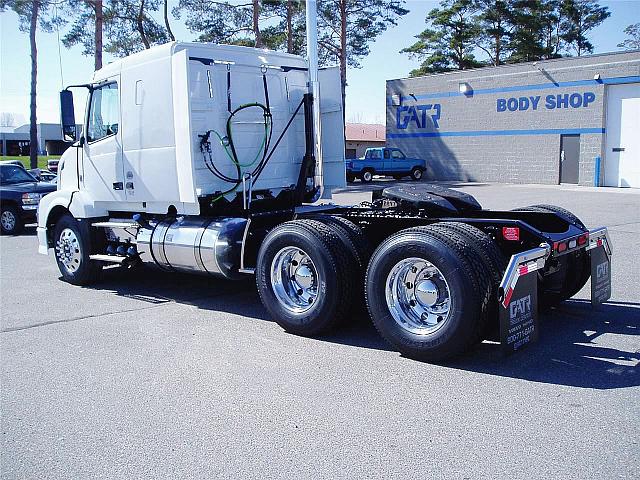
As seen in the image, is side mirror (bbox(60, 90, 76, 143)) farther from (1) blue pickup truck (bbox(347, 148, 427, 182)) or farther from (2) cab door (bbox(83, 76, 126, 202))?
(1) blue pickup truck (bbox(347, 148, 427, 182))

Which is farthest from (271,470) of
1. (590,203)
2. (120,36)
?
(120,36)

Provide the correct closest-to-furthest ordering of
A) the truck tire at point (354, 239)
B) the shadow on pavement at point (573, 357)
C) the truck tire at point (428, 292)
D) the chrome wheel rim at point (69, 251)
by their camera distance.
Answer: the shadow on pavement at point (573, 357), the truck tire at point (428, 292), the truck tire at point (354, 239), the chrome wheel rim at point (69, 251)

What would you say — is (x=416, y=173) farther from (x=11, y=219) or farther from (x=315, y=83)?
(x=315, y=83)

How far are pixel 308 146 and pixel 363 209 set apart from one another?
1846 mm

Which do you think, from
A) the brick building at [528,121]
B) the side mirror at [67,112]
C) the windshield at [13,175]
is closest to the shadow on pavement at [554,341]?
the side mirror at [67,112]

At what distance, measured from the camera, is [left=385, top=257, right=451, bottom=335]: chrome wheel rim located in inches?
221

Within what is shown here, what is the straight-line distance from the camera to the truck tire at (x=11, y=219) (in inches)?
643

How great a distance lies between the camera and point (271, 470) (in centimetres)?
385

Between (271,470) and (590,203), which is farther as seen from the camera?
(590,203)

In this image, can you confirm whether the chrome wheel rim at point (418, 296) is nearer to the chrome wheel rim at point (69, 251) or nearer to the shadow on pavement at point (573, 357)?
the shadow on pavement at point (573, 357)

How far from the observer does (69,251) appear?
964 centimetres

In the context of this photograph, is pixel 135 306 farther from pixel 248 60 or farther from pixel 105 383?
pixel 248 60

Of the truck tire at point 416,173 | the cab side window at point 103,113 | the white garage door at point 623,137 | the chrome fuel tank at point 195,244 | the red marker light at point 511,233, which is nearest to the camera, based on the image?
the red marker light at point 511,233

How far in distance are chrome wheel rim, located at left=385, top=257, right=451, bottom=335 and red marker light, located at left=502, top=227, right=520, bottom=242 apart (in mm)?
721
